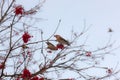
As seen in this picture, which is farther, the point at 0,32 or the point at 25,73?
the point at 0,32

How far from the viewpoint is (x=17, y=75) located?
6.43 m

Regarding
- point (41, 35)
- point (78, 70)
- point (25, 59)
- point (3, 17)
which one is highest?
point (3, 17)

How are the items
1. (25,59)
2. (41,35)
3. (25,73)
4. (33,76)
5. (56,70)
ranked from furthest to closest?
(56,70)
(41,35)
(33,76)
(25,59)
(25,73)

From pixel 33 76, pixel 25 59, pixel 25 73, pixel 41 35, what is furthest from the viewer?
pixel 41 35

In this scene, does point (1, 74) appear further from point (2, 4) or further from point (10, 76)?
point (2, 4)

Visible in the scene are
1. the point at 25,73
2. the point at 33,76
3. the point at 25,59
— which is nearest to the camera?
the point at 25,73

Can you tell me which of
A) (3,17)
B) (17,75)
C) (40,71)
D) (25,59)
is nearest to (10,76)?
(17,75)

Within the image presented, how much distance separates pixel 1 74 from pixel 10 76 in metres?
1.16

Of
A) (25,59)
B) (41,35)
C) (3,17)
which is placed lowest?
(25,59)

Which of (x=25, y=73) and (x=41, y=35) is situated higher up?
(x=41, y=35)

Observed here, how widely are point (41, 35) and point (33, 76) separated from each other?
3.19 ft

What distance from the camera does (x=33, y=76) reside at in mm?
5848

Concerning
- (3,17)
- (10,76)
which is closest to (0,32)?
(3,17)

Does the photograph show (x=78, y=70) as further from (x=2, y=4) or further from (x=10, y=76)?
(x=2, y=4)
